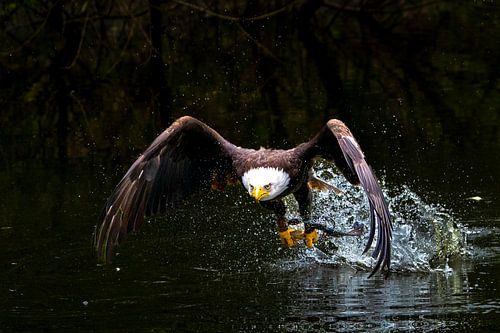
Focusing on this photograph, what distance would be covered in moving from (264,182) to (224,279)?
0.64 metres

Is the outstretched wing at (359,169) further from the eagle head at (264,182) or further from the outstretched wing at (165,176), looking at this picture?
the outstretched wing at (165,176)

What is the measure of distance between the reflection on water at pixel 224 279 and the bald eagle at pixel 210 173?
244 mm

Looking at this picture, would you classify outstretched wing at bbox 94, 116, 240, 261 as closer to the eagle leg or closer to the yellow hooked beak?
the eagle leg

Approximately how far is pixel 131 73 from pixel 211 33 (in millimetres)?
2512

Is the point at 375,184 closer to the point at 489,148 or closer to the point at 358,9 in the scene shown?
the point at 489,148

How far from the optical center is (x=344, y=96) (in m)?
12.1

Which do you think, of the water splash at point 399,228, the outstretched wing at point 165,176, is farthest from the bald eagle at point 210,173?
the water splash at point 399,228

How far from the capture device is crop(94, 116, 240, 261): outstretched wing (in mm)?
6605

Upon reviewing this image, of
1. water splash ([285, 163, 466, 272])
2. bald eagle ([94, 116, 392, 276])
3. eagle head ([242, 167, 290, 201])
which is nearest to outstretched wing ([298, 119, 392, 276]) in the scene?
bald eagle ([94, 116, 392, 276])

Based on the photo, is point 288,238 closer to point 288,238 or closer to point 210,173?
point 288,238

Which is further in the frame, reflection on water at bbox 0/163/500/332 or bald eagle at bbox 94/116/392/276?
bald eagle at bbox 94/116/392/276

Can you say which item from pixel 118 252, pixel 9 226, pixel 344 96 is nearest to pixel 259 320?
pixel 118 252

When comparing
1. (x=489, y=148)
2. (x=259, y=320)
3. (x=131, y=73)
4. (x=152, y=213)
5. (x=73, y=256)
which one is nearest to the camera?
(x=259, y=320)

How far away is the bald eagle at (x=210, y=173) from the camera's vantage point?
21.6 feet
